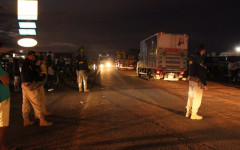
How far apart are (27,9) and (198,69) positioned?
8961 millimetres

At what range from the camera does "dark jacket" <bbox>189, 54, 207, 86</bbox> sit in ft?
18.0

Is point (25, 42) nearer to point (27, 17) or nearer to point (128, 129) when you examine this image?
point (27, 17)

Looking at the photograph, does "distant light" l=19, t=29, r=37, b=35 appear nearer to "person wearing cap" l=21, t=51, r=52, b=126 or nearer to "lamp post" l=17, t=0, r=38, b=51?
"lamp post" l=17, t=0, r=38, b=51

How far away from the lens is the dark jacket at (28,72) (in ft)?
16.3

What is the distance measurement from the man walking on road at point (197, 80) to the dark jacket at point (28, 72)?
14.1 feet

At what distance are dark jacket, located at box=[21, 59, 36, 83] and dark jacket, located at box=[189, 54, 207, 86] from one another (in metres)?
4.30

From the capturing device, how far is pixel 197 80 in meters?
5.59

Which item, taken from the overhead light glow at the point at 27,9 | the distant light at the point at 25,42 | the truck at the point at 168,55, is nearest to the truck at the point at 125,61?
the truck at the point at 168,55

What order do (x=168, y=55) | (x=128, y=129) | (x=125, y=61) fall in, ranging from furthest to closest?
(x=125, y=61) → (x=168, y=55) → (x=128, y=129)

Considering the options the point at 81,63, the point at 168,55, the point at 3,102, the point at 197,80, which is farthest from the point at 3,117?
the point at 168,55

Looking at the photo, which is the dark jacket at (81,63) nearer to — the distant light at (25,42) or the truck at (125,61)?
the distant light at (25,42)

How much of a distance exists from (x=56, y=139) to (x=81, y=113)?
6.92 ft

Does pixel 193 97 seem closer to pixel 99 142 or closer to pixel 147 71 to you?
pixel 99 142

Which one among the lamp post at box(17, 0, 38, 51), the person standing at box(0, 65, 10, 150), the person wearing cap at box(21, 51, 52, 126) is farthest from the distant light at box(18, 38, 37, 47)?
the person standing at box(0, 65, 10, 150)
